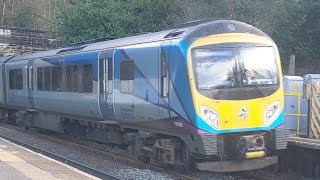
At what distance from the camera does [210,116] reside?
29.3ft

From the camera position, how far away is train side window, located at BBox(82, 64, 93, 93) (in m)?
13.3

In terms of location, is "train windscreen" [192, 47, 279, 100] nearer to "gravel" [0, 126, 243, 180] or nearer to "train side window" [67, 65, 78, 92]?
"gravel" [0, 126, 243, 180]

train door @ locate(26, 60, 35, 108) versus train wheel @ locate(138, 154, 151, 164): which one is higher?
train door @ locate(26, 60, 35, 108)

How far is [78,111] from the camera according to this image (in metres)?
14.3

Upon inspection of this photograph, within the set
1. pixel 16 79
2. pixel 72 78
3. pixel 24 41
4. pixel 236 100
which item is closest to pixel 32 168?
pixel 236 100

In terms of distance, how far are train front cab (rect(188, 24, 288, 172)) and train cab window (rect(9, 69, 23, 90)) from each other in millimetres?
12214

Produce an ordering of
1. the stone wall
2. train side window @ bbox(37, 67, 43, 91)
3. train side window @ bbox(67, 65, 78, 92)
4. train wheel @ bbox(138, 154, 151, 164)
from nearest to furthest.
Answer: train wheel @ bbox(138, 154, 151, 164)
train side window @ bbox(67, 65, 78, 92)
train side window @ bbox(37, 67, 43, 91)
the stone wall

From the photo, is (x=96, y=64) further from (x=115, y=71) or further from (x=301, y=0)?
(x=301, y=0)

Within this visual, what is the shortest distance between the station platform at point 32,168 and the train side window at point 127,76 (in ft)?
7.70

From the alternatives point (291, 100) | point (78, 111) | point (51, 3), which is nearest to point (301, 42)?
point (291, 100)

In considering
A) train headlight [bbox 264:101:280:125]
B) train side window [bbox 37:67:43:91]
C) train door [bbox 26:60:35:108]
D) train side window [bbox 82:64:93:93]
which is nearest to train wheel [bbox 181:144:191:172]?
train headlight [bbox 264:101:280:125]

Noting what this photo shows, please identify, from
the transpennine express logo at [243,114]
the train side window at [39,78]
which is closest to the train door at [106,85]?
the transpennine express logo at [243,114]

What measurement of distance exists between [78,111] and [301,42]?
1155 cm

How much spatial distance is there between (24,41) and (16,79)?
17429mm
